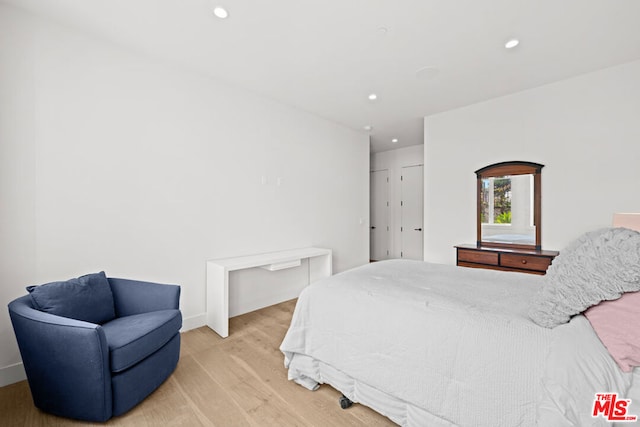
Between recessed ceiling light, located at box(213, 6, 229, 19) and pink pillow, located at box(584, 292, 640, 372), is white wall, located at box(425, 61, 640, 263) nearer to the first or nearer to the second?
pink pillow, located at box(584, 292, 640, 372)

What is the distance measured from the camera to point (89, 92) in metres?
2.39

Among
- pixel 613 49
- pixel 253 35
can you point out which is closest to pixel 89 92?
pixel 253 35

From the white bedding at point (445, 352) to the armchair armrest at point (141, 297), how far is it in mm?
1054

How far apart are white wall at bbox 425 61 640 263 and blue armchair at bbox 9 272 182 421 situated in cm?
383

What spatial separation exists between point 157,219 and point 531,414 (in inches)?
123

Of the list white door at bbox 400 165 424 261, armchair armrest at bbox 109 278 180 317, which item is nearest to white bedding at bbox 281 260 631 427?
armchair armrest at bbox 109 278 180 317

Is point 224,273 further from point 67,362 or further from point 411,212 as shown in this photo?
point 411,212

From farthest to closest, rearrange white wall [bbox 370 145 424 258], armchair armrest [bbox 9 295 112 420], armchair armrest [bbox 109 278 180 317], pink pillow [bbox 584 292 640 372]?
white wall [bbox 370 145 424 258] → armchair armrest [bbox 109 278 180 317] → armchair armrest [bbox 9 295 112 420] → pink pillow [bbox 584 292 640 372]

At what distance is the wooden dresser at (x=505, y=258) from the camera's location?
3.15 m

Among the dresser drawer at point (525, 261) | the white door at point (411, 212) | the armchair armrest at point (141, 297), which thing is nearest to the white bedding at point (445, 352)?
the armchair armrest at point (141, 297)

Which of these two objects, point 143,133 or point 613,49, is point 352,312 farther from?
point 613,49

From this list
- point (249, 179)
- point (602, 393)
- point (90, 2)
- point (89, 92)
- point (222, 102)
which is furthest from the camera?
point (249, 179)

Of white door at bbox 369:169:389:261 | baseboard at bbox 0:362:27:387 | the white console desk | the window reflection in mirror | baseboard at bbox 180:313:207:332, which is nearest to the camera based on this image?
baseboard at bbox 0:362:27:387

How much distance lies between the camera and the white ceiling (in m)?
2.08
